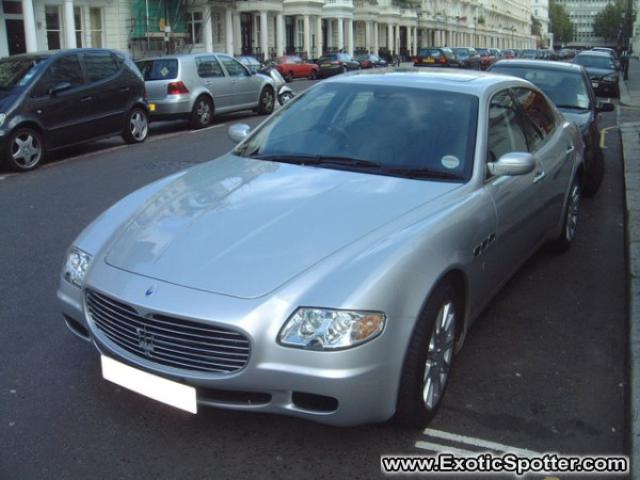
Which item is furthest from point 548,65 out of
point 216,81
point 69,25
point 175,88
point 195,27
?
point 195,27

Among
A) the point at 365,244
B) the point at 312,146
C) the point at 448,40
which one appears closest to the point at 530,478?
the point at 365,244

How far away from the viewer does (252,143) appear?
4945mm

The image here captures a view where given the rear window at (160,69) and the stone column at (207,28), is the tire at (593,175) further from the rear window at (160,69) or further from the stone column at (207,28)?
the stone column at (207,28)

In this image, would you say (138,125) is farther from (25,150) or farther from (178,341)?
(178,341)

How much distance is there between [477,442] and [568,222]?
3.40 metres

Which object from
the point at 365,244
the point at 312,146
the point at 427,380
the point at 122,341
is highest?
the point at 312,146

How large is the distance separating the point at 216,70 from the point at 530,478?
46.5 feet

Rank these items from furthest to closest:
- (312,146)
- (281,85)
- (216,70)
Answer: (281,85) < (216,70) < (312,146)

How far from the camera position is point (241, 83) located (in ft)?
55.0

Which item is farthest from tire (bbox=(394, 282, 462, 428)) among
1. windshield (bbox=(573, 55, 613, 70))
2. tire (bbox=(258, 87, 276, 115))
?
windshield (bbox=(573, 55, 613, 70))

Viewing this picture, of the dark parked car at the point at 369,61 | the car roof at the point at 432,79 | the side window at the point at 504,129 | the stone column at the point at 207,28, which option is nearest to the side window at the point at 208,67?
the car roof at the point at 432,79

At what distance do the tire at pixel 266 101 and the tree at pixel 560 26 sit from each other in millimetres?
159902

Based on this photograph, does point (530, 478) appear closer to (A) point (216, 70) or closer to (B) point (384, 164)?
(B) point (384, 164)

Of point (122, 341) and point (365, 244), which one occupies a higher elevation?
point (365, 244)
